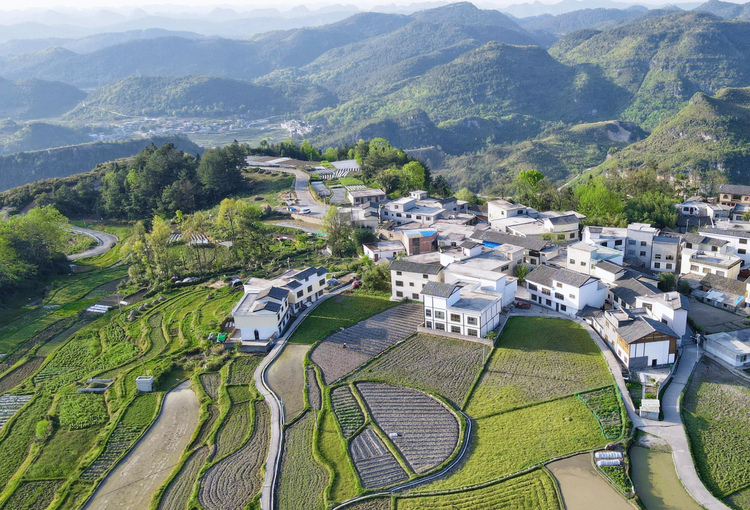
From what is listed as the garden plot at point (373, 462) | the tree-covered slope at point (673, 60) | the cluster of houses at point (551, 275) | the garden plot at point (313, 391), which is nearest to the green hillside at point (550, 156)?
the tree-covered slope at point (673, 60)

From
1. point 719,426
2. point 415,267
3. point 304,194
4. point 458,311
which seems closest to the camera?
point 719,426

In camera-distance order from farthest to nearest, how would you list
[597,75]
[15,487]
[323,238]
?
[597,75] < [323,238] < [15,487]

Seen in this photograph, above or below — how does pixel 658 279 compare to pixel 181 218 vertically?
below

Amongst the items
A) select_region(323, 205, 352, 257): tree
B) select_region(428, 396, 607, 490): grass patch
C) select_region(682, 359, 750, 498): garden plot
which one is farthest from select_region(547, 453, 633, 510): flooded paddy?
select_region(323, 205, 352, 257): tree

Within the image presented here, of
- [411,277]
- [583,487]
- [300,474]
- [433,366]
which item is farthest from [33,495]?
[411,277]

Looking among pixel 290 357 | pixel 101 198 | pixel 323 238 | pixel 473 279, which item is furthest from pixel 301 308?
pixel 101 198

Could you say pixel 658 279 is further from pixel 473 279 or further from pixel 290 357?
pixel 290 357

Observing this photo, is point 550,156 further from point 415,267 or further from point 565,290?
point 415,267
